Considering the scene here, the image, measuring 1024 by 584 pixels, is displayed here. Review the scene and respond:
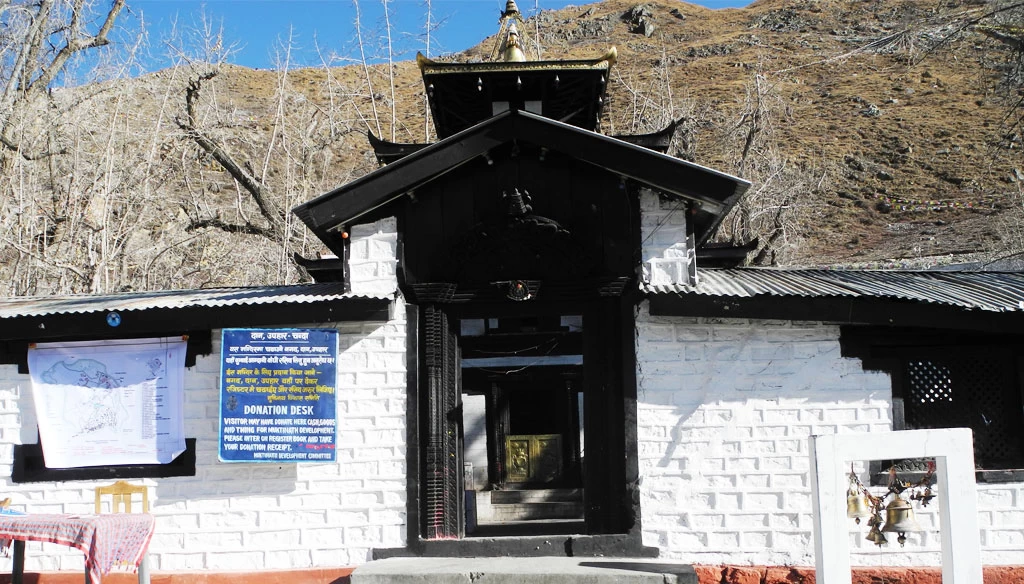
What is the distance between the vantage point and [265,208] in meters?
22.2

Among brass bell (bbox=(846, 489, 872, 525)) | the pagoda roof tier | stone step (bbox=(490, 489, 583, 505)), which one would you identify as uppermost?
the pagoda roof tier

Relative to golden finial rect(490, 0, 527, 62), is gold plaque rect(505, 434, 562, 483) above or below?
below

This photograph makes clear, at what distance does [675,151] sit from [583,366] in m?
17.4

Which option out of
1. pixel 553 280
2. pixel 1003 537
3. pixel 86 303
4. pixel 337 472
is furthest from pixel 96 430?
pixel 1003 537

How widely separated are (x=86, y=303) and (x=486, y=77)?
5705 mm

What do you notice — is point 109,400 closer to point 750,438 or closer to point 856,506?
point 750,438

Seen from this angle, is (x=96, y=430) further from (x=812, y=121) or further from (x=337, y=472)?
(x=812, y=121)

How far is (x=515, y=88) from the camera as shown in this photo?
11.8 metres

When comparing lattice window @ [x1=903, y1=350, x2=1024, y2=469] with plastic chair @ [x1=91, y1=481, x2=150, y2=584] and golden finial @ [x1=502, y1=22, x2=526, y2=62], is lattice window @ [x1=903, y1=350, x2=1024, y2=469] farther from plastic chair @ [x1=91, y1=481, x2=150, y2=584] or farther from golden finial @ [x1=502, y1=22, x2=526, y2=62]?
plastic chair @ [x1=91, y1=481, x2=150, y2=584]

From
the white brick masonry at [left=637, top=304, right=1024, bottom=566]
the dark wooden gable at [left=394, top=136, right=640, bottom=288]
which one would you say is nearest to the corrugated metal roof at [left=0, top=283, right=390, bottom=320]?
the dark wooden gable at [left=394, top=136, right=640, bottom=288]

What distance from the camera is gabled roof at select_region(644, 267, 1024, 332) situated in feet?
23.9

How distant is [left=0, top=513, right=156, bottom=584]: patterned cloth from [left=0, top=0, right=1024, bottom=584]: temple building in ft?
3.84

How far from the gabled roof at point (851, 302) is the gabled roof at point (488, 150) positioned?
88 centimetres

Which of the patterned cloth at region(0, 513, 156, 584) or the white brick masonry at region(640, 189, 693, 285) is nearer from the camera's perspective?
the patterned cloth at region(0, 513, 156, 584)
